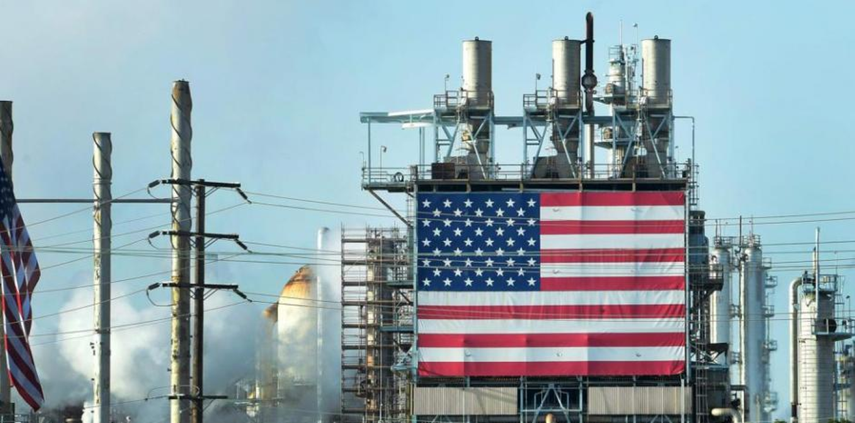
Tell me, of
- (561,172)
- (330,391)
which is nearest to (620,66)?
(561,172)

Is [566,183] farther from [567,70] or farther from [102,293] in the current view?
[102,293]

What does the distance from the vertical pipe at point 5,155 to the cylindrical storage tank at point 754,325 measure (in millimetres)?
78446

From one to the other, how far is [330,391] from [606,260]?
145 feet

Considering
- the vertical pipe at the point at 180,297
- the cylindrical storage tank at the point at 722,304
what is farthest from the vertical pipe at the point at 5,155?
the cylindrical storage tank at the point at 722,304

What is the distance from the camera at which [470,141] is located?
10981cm

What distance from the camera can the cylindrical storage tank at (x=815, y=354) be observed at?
11919 cm

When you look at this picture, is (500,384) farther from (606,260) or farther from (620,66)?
(620,66)

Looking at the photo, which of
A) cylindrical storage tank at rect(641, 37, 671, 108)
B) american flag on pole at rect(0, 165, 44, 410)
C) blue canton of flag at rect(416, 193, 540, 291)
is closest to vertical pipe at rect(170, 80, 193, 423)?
american flag on pole at rect(0, 165, 44, 410)

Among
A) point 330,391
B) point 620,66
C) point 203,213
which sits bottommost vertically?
point 330,391

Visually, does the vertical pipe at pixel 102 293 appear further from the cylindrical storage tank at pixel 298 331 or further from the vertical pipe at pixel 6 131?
the cylindrical storage tank at pixel 298 331

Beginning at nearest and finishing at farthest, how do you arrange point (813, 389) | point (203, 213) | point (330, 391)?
1. point (203, 213)
2. point (813, 389)
3. point (330, 391)

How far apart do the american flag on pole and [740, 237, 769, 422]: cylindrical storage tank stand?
3204 inches

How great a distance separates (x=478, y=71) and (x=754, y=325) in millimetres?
48496

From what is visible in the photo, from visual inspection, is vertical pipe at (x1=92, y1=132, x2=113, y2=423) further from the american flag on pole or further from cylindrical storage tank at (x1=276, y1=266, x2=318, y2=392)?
cylindrical storage tank at (x1=276, y1=266, x2=318, y2=392)
